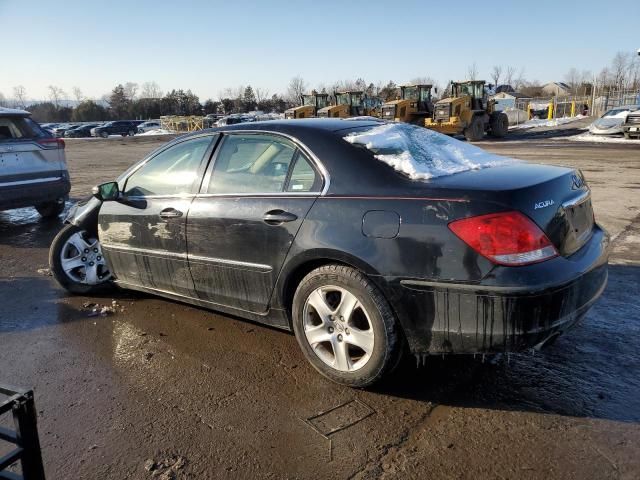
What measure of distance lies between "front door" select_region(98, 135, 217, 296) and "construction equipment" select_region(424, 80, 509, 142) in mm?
22193

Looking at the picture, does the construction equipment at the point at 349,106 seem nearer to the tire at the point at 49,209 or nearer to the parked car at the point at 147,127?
the tire at the point at 49,209

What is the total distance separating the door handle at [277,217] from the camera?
3.30 meters

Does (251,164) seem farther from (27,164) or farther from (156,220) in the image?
(27,164)

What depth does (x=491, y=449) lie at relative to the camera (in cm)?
259

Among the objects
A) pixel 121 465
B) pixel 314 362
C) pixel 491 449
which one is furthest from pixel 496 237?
pixel 121 465

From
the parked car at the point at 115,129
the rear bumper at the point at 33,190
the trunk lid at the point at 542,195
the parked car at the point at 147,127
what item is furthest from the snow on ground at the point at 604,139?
the parked car at the point at 147,127

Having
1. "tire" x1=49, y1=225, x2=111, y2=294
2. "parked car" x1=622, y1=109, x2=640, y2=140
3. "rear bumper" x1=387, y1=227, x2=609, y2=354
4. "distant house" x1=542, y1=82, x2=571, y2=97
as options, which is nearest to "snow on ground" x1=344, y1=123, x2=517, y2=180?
"rear bumper" x1=387, y1=227, x2=609, y2=354

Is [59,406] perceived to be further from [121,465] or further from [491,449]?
[491,449]

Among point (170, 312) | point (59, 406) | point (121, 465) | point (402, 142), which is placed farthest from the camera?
point (170, 312)

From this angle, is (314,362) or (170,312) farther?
(170,312)

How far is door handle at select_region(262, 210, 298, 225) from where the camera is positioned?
330 cm

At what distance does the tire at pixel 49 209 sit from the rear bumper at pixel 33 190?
69 cm

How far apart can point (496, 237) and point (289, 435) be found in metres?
1.47

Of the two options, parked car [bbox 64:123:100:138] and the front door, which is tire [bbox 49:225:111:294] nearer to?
the front door
